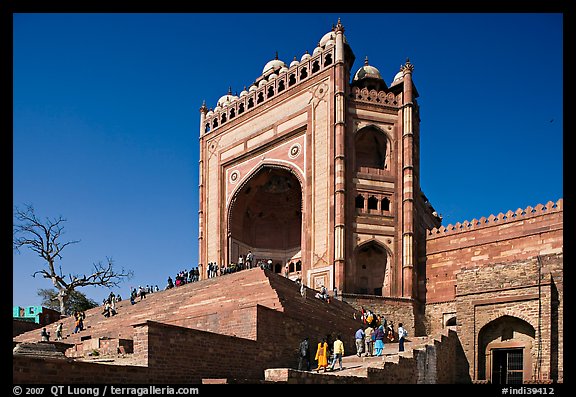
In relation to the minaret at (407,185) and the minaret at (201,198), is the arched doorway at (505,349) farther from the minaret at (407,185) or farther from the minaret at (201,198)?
the minaret at (201,198)

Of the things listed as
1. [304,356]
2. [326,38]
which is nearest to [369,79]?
[326,38]

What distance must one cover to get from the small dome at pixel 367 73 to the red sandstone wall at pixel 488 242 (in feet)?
37.7

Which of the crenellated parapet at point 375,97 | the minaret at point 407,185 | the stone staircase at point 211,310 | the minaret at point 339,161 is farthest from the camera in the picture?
the crenellated parapet at point 375,97

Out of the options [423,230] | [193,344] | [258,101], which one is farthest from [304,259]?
[193,344]

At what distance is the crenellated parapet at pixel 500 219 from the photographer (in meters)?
27.0

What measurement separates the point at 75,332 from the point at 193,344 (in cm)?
1276

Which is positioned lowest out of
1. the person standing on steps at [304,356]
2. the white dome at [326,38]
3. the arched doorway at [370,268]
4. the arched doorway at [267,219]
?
the person standing on steps at [304,356]

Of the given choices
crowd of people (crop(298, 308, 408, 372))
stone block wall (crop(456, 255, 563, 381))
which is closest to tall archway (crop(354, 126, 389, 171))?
crowd of people (crop(298, 308, 408, 372))

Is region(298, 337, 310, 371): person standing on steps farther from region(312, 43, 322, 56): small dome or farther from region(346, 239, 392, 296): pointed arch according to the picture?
region(312, 43, 322, 56): small dome

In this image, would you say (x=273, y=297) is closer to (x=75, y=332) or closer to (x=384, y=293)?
(x=75, y=332)

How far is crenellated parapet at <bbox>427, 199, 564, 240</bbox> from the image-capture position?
88.4ft

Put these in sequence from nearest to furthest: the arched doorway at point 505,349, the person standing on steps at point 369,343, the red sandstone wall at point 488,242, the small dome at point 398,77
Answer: the person standing on steps at point 369,343
the arched doorway at point 505,349
the red sandstone wall at point 488,242
the small dome at point 398,77

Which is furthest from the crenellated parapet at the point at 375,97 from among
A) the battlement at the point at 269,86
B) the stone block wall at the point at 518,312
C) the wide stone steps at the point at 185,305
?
the stone block wall at the point at 518,312
